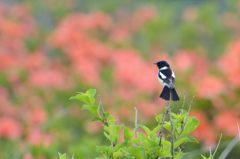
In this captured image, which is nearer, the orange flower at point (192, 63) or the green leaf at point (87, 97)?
the green leaf at point (87, 97)

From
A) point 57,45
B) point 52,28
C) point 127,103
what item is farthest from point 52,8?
point 127,103

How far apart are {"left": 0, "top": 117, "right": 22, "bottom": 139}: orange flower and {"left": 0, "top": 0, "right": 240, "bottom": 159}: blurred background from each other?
2cm

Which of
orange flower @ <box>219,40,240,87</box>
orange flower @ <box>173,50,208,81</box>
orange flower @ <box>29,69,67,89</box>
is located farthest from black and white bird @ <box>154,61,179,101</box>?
orange flower @ <box>29,69,67,89</box>

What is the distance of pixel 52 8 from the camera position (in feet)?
55.1

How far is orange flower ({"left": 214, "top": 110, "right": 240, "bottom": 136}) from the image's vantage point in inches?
380

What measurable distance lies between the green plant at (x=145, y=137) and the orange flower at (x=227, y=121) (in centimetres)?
685

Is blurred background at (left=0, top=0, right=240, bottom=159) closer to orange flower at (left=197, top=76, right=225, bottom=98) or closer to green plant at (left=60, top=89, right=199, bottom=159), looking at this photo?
orange flower at (left=197, top=76, right=225, bottom=98)

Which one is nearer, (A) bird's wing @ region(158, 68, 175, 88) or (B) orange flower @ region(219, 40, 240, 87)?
(A) bird's wing @ region(158, 68, 175, 88)

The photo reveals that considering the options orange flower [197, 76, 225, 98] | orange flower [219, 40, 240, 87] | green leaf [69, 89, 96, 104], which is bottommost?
orange flower [197, 76, 225, 98]

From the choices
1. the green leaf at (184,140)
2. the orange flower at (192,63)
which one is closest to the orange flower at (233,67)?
the orange flower at (192,63)

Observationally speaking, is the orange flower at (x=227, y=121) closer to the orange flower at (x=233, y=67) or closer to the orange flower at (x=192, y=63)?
the orange flower at (x=233, y=67)

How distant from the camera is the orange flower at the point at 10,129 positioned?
10.4 meters

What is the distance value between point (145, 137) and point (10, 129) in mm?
7912

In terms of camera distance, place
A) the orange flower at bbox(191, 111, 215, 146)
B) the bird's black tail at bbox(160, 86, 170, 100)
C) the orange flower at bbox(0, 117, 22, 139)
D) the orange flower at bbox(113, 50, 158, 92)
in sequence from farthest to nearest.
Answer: the orange flower at bbox(113, 50, 158, 92)
the orange flower at bbox(0, 117, 22, 139)
the orange flower at bbox(191, 111, 215, 146)
the bird's black tail at bbox(160, 86, 170, 100)
